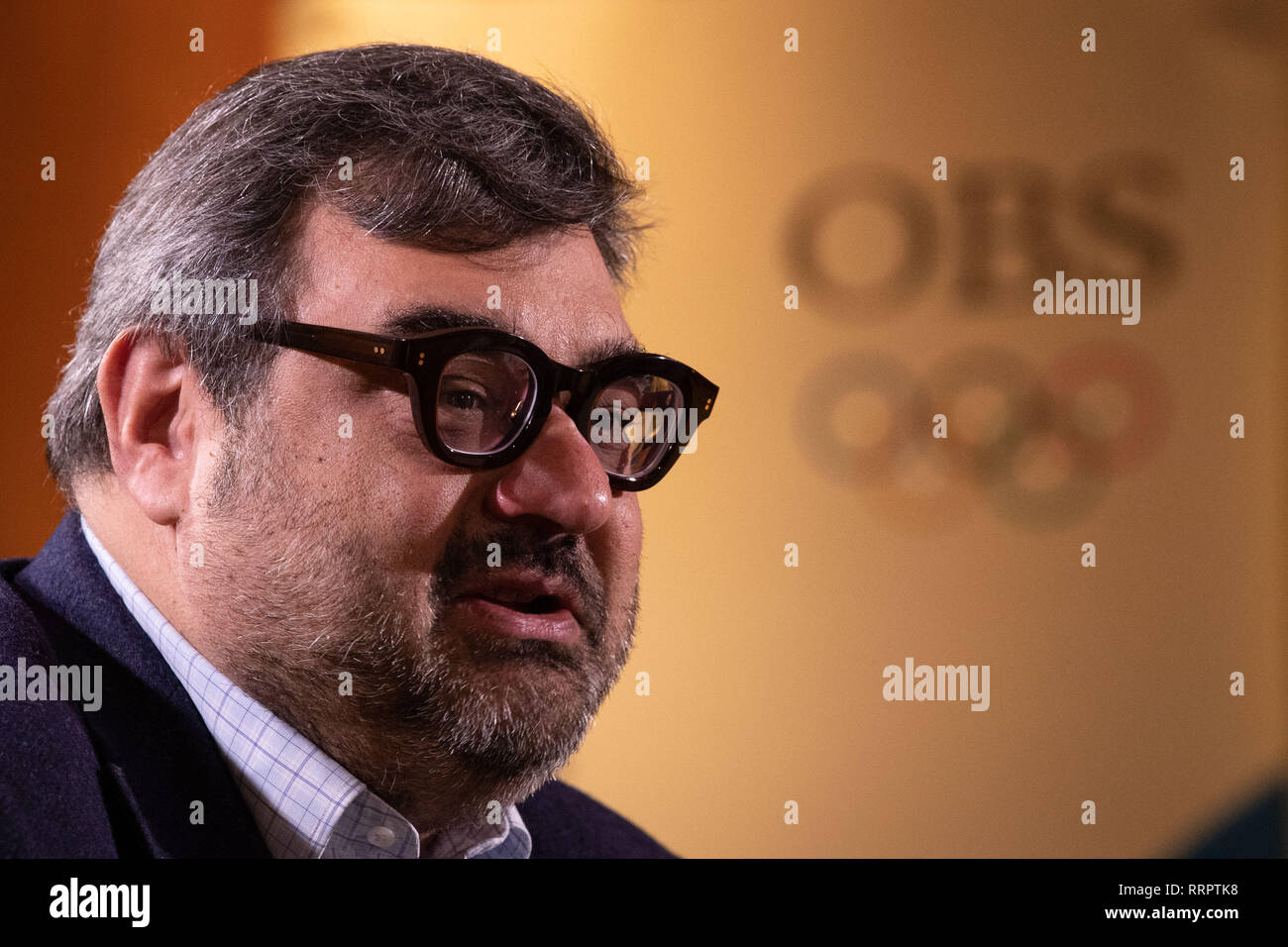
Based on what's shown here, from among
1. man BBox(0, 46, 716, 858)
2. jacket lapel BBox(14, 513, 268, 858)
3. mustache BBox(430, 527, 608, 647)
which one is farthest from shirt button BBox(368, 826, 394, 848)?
mustache BBox(430, 527, 608, 647)

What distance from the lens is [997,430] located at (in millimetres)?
2164

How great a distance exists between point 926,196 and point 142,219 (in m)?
1.30

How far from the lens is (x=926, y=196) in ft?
6.65

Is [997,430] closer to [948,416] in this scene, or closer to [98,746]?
[948,416]

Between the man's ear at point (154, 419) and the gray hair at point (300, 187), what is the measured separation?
0.8 inches

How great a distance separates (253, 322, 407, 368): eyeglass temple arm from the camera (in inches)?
47.3

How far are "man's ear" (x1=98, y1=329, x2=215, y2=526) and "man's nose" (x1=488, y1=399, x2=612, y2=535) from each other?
0.35 meters

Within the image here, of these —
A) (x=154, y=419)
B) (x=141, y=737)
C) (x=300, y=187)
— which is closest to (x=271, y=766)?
(x=141, y=737)

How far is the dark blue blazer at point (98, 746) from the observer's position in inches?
42.4

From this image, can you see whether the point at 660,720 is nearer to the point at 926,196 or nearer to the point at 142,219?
the point at 926,196

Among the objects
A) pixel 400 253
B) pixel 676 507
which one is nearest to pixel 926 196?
pixel 676 507

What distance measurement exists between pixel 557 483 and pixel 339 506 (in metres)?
0.23

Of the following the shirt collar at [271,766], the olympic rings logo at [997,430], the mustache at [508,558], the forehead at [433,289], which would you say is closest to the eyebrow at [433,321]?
the forehead at [433,289]
